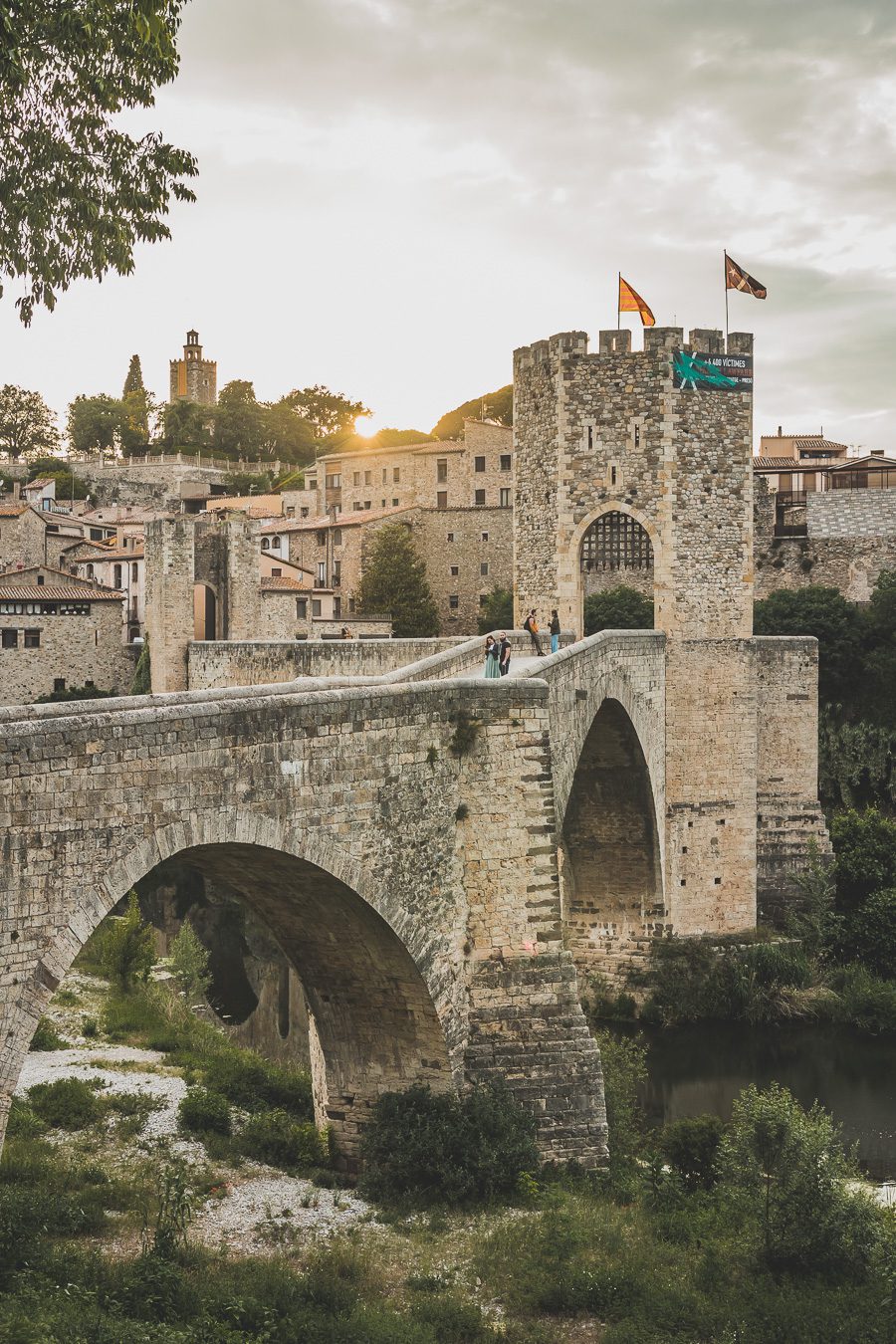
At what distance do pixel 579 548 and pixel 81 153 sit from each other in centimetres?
1352

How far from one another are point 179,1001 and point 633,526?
36.3 feet

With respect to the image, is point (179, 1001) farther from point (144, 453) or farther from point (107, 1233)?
point (144, 453)

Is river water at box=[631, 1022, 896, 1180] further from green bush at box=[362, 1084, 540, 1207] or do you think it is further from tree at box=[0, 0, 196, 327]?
tree at box=[0, 0, 196, 327]

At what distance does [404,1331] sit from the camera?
A: 9414mm

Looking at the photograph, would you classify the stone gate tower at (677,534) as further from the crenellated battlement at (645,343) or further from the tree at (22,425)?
the tree at (22,425)

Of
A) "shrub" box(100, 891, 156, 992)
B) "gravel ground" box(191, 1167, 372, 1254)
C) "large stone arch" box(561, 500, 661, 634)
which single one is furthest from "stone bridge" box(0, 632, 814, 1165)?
"shrub" box(100, 891, 156, 992)

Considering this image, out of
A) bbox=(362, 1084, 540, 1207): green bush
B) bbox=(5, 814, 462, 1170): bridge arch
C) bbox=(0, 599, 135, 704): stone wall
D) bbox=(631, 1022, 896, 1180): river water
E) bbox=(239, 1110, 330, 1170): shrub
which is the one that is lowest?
bbox=(631, 1022, 896, 1180): river water

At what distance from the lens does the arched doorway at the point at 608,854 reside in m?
23.0

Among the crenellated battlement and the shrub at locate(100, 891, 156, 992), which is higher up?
the crenellated battlement

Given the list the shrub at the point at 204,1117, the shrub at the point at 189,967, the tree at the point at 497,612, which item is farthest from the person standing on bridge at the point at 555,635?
the tree at the point at 497,612

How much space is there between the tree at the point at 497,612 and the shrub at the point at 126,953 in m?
23.1

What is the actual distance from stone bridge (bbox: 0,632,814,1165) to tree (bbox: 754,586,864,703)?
21.4 meters

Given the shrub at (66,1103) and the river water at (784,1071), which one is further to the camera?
the river water at (784,1071)

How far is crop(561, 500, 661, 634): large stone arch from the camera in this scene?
23453 mm
